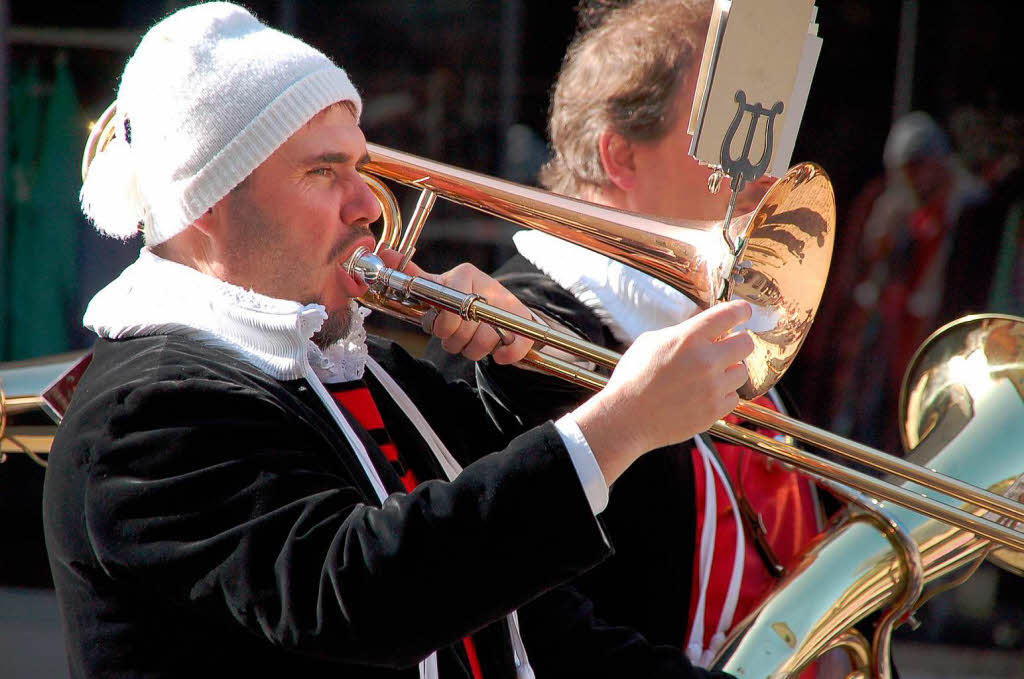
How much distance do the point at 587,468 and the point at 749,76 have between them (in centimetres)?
54

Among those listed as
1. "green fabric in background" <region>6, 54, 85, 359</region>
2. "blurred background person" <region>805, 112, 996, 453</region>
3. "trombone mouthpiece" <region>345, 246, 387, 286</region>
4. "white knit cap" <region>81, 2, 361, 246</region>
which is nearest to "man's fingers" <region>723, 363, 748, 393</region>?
"trombone mouthpiece" <region>345, 246, 387, 286</region>

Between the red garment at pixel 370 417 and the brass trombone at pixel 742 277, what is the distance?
169 mm

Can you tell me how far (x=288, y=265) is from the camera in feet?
6.23

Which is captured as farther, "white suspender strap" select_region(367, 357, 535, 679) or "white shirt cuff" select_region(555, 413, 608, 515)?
"white suspender strap" select_region(367, 357, 535, 679)

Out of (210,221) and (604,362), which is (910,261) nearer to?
(604,362)

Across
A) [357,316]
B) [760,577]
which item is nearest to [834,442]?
[760,577]

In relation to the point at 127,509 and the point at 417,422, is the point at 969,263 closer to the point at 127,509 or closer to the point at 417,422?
the point at 417,422

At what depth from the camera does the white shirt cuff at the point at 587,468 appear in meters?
1.54

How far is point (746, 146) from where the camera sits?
5.48 ft

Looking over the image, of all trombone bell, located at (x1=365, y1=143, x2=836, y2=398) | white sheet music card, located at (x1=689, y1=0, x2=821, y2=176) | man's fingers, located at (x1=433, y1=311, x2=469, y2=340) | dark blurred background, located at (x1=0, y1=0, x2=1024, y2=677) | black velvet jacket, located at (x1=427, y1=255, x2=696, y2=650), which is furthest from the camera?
→ dark blurred background, located at (x1=0, y1=0, x2=1024, y2=677)

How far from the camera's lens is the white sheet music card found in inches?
63.2

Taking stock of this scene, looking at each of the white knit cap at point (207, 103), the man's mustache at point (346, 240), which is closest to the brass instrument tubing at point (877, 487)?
the man's mustache at point (346, 240)

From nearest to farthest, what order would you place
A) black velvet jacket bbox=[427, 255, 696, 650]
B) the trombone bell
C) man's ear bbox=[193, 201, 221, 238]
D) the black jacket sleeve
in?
1. the black jacket sleeve
2. man's ear bbox=[193, 201, 221, 238]
3. the trombone bell
4. black velvet jacket bbox=[427, 255, 696, 650]

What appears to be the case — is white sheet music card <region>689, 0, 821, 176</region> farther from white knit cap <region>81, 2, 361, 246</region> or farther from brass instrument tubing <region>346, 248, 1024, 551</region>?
white knit cap <region>81, 2, 361, 246</region>
